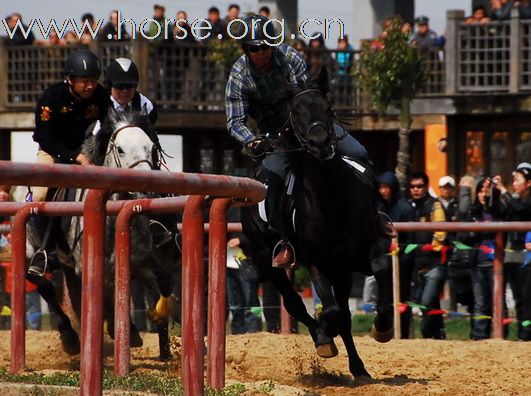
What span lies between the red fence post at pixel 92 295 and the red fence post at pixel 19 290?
3.65 meters

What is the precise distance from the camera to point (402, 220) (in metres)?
14.3

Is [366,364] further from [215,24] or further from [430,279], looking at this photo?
[215,24]

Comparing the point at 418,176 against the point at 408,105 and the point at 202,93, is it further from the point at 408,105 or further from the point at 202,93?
the point at 202,93

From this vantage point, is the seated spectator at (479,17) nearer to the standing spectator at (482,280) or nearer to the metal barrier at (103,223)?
the standing spectator at (482,280)

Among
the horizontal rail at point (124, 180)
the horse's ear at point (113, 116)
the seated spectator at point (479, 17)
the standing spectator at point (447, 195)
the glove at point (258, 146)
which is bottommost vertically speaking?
the standing spectator at point (447, 195)

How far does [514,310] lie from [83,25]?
50.8ft

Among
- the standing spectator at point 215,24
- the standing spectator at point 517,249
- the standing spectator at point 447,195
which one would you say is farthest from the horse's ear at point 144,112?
the standing spectator at point 215,24

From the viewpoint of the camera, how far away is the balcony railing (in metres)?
25.9

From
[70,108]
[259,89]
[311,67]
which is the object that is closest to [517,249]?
[259,89]

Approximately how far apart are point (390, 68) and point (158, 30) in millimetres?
4526

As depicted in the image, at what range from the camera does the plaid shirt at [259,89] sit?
1055 cm

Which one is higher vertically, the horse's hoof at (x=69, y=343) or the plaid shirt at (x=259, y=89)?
the plaid shirt at (x=259, y=89)

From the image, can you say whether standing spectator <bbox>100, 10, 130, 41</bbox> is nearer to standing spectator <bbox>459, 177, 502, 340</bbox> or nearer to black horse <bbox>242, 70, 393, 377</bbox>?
standing spectator <bbox>459, 177, 502, 340</bbox>

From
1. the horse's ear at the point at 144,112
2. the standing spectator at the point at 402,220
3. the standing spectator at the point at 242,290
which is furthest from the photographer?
the standing spectator at the point at 242,290
